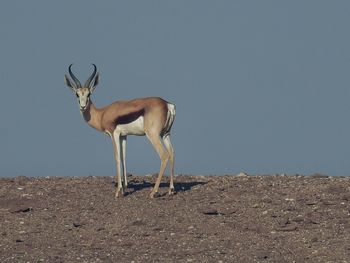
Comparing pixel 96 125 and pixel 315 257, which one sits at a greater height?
pixel 96 125

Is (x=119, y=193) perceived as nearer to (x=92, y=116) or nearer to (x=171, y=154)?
(x=171, y=154)

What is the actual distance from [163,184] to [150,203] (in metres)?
2.30

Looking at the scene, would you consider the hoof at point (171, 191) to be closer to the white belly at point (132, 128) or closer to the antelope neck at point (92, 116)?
the white belly at point (132, 128)

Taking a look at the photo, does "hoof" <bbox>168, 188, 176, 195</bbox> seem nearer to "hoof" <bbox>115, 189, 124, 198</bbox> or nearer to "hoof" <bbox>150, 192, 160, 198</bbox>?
"hoof" <bbox>150, 192, 160, 198</bbox>

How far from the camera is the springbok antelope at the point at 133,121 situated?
2416 cm

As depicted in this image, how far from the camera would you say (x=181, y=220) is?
22.0 metres

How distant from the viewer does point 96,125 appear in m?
25.4

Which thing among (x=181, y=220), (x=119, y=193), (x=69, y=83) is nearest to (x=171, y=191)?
(x=119, y=193)

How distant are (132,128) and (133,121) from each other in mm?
168

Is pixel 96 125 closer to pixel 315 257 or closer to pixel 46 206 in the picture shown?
pixel 46 206

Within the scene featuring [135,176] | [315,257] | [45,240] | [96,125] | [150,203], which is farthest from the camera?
[135,176]

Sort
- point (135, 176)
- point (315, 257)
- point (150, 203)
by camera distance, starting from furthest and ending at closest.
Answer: point (135, 176), point (150, 203), point (315, 257)

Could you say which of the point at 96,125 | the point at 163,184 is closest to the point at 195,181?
the point at 163,184

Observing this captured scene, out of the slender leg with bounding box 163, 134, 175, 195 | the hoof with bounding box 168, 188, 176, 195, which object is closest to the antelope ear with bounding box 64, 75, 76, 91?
the slender leg with bounding box 163, 134, 175, 195
